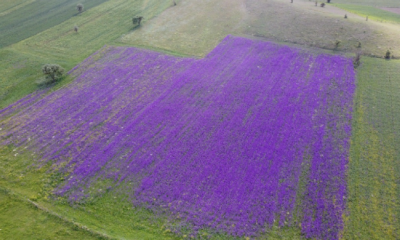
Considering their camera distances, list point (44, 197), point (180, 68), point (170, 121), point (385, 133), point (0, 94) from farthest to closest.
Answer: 1. point (180, 68)
2. point (0, 94)
3. point (170, 121)
4. point (385, 133)
5. point (44, 197)

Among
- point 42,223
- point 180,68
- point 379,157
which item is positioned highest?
point 180,68

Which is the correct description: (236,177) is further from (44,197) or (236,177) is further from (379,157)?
(44,197)

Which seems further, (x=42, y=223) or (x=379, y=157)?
(x=379, y=157)

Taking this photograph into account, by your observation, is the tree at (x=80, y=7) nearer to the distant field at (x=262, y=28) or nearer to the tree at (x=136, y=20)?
the tree at (x=136, y=20)

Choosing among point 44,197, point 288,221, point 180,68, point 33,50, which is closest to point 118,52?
point 180,68

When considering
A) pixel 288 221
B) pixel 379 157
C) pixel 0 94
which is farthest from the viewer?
pixel 0 94

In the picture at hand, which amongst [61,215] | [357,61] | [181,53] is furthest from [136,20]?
[61,215]

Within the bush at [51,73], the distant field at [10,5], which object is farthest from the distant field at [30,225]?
the distant field at [10,5]

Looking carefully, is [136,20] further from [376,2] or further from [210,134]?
[376,2]
